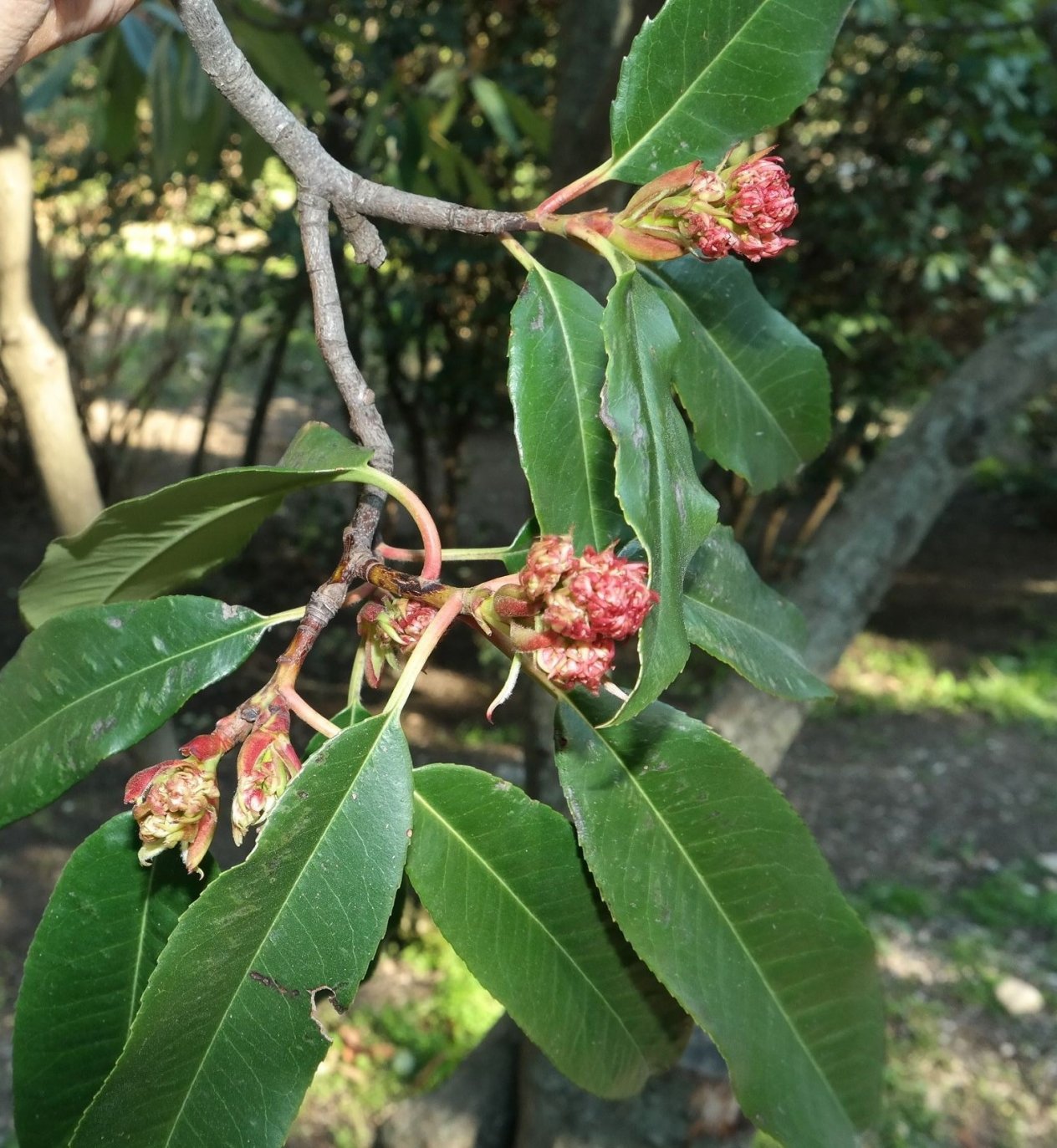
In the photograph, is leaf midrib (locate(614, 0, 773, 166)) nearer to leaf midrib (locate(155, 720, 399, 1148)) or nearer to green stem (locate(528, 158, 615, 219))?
green stem (locate(528, 158, 615, 219))

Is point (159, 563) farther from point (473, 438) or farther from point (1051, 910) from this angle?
point (473, 438)

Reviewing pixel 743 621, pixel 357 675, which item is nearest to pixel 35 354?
pixel 357 675

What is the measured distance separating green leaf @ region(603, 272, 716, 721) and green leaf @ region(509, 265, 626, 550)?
0.21ft

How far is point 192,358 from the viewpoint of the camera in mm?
6457

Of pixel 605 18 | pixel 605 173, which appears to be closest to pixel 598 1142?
pixel 605 173

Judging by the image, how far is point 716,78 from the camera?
0.82 meters

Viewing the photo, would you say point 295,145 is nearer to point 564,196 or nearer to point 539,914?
point 564,196

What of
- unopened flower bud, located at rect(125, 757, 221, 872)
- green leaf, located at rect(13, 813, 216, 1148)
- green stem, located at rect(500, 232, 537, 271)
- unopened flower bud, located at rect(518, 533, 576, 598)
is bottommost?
green leaf, located at rect(13, 813, 216, 1148)

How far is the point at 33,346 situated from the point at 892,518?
1368mm

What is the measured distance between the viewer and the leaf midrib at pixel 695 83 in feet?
2.69

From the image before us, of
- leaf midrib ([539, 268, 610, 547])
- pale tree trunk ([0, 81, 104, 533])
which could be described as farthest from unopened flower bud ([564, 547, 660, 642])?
pale tree trunk ([0, 81, 104, 533])

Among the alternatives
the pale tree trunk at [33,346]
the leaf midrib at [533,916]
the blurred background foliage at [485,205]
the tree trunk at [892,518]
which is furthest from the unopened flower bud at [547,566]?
the blurred background foliage at [485,205]

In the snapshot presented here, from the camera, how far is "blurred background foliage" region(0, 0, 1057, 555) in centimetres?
318

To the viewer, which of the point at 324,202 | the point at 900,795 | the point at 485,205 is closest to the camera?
the point at 324,202
